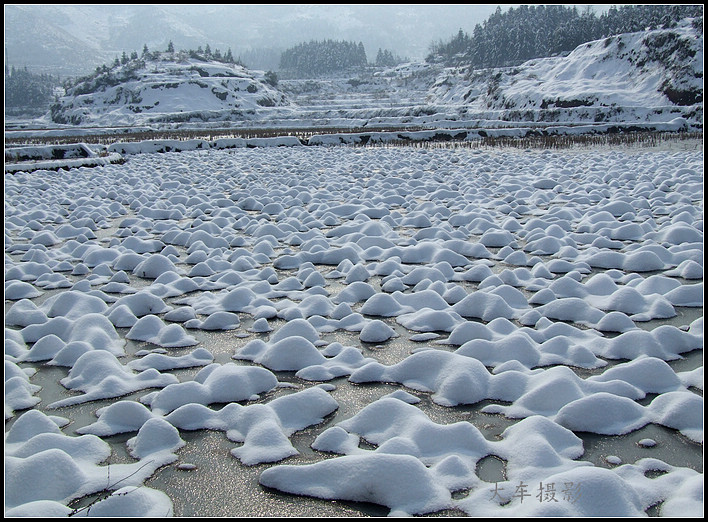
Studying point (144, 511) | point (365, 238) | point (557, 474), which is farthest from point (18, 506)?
point (365, 238)

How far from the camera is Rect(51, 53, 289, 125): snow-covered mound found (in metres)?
67.6

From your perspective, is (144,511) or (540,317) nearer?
(144,511)

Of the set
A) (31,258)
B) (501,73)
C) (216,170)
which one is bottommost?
(31,258)

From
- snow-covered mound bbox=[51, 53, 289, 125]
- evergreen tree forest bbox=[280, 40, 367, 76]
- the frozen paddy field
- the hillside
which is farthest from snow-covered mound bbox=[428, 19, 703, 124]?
evergreen tree forest bbox=[280, 40, 367, 76]

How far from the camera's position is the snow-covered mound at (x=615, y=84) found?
38438 mm

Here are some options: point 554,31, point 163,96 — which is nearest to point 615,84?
point 554,31

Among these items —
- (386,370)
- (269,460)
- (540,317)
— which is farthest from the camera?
(540,317)

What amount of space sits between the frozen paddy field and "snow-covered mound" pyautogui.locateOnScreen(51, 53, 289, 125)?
202 feet

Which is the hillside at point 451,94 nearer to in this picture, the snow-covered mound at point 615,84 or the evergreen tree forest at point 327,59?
the snow-covered mound at point 615,84

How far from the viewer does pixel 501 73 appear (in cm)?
6184

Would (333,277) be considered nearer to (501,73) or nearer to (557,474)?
(557,474)

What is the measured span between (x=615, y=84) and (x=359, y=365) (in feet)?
168

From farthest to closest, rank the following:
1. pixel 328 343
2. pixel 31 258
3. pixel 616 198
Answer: pixel 616 198 < pixel 31 258 < pixel 328 343

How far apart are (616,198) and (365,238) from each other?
16.1 ft
